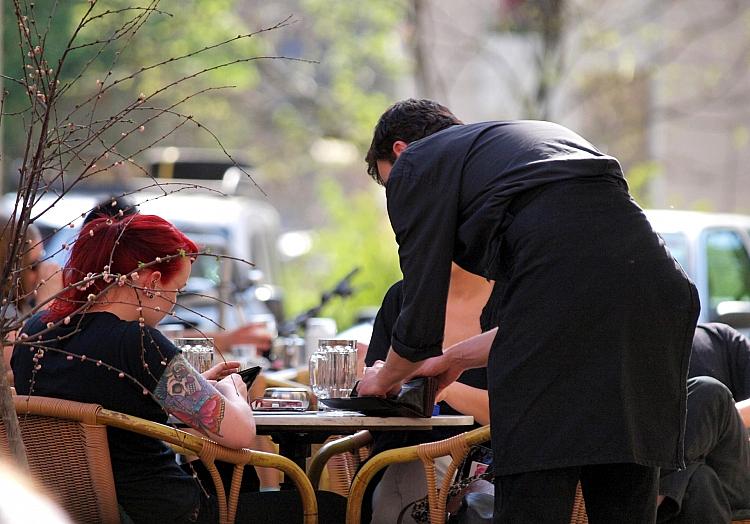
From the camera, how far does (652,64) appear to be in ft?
69.1

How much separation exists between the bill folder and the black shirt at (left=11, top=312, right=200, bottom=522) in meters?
0.54

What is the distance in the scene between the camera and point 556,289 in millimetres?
2947

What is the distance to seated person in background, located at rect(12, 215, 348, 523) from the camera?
353 centimetres

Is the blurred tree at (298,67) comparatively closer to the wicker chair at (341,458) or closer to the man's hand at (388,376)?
the wicker chair at (341,458)

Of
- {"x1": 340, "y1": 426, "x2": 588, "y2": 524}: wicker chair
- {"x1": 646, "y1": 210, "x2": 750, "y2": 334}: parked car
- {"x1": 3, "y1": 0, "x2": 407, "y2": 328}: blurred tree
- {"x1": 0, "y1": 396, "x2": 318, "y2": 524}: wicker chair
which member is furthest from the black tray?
{"x1": 3, "y1": 0, "x2": 407, "y2": 328}: blurred tree

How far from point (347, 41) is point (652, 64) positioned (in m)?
4.94

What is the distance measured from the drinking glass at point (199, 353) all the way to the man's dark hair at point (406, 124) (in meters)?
0.89

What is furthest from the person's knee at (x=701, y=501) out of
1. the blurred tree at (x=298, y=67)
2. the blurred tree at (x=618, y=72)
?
the blurred tree at (x=618, y=72)

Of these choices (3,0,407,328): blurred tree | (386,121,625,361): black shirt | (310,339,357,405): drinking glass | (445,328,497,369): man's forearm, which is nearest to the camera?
(386,121,625,361): black shirt

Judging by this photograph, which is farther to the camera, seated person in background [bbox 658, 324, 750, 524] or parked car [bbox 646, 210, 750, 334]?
parked car [bbox 646, 210, 750, 334]

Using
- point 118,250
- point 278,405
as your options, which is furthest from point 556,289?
point 278,405

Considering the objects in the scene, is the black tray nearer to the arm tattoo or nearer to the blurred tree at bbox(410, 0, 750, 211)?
the arm tattoo

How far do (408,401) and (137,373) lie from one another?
0.76 metres

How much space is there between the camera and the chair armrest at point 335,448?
14.7ft
